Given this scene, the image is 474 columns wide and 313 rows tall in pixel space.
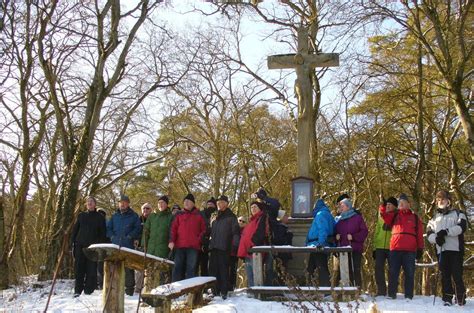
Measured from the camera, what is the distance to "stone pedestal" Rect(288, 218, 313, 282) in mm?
9930

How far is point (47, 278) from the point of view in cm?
1159

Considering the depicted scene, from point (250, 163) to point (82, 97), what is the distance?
317 inches

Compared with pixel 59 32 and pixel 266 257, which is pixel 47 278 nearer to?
pixel 266 257

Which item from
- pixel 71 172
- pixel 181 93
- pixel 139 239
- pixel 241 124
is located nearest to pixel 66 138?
pixel 71 172

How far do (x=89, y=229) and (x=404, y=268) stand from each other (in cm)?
509

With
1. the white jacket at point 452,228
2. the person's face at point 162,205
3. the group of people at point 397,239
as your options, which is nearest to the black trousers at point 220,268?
the person's face at point 162,205

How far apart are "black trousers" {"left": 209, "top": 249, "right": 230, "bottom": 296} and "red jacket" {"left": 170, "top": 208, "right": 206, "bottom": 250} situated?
1.10 ft

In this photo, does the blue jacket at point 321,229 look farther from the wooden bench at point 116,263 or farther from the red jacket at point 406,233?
the wooden bench at point 116,263

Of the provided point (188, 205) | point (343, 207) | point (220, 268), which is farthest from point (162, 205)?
point (343, 207)

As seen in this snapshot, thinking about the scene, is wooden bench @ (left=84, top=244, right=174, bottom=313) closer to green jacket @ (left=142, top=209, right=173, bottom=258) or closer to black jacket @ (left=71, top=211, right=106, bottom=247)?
green jacket @ (left=142, top=209, right=173, bottom=258)

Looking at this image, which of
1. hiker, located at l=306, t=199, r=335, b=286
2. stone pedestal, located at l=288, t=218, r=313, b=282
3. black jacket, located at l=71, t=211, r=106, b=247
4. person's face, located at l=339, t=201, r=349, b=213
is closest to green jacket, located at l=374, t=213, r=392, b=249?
person's face, located at l=339, t=201, r=349, b=213

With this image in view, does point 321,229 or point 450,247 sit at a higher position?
point 321,229

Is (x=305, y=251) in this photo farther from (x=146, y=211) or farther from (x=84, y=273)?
(x=84, y=273)

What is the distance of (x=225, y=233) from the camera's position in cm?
889
